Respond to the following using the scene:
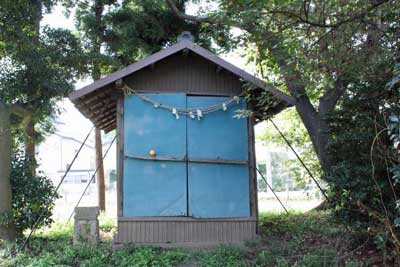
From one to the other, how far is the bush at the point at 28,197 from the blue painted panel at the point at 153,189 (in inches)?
75.0

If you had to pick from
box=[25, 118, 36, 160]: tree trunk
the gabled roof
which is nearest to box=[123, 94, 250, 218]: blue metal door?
the gabled roof

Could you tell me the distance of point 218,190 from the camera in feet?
23.1

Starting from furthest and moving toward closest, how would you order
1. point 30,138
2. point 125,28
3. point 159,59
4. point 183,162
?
point 125,28 → point 30,138 → point 183,162 → point 159,59

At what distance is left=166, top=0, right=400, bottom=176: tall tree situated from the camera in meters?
5.13

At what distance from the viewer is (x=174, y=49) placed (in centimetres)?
683

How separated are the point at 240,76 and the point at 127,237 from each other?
10.6 ft

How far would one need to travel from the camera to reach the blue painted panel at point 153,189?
6.84 meters

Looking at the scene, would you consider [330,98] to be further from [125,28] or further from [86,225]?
[125,28]

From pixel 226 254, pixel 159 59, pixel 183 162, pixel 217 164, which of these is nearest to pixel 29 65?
pixel 159 59

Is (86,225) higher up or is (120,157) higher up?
(120,157)

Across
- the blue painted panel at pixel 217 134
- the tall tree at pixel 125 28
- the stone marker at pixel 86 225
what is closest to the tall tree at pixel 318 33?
the blue painted panel at pixel 217 134

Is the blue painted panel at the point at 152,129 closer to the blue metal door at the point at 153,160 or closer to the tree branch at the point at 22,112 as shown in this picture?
the blue metal door at the point at 153,160

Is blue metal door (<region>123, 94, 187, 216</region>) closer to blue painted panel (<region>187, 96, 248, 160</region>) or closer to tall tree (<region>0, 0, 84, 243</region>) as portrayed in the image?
blue painted panel (<region>187, 96, 248, 160</region>)

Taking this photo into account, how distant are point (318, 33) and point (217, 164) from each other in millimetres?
2690
